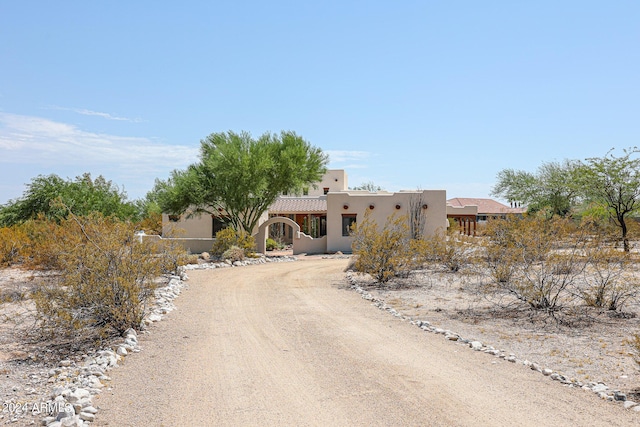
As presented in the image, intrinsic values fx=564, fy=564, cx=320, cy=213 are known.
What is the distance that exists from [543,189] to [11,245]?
125 ft

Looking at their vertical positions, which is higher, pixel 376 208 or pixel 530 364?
pixel 376 208

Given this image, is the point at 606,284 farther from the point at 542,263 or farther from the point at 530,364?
the point at 530,364

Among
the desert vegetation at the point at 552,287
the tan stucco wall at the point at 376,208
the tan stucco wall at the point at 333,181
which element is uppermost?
the tan stucco wall at the point at 333,181

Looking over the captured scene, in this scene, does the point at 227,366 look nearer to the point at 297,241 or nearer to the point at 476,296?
the point at 476,296

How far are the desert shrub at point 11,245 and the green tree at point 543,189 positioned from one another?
1368 inches

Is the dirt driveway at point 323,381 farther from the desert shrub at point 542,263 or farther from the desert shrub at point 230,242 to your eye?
the desert shrub at point 230,242

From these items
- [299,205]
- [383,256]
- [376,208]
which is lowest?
[383,256]

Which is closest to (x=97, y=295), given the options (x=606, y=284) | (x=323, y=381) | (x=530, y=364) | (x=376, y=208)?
(x=323, y=381)

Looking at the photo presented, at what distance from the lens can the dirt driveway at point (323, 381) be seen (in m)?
6.50

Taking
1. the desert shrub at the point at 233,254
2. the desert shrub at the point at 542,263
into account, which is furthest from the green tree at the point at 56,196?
the desert shrub at the point at 542,263

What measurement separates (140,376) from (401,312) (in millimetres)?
7225

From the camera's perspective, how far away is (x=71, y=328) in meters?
10.8

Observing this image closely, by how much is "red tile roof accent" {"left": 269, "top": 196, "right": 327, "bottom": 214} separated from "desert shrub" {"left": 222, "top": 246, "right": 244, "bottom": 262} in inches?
494

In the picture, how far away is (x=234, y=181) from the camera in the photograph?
3117 cm
